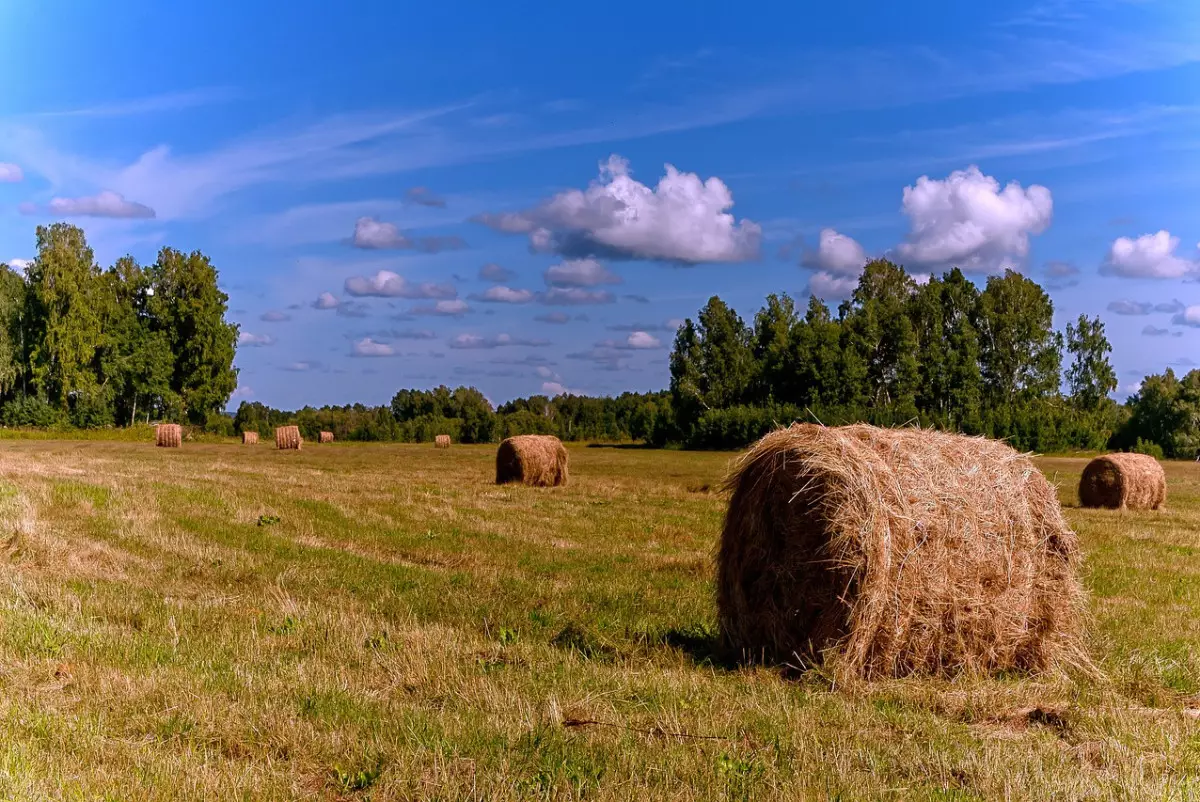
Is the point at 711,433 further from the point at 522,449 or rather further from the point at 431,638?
the point at 431,638

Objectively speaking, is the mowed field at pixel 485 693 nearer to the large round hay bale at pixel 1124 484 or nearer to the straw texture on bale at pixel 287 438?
the large round hay bale at pixel 1124 484

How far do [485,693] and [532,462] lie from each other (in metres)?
25.8

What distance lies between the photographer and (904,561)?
8.78m

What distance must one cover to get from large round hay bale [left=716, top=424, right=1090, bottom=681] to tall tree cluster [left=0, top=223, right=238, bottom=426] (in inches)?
3127

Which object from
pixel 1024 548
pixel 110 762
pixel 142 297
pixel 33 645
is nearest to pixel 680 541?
pixel 1024 548

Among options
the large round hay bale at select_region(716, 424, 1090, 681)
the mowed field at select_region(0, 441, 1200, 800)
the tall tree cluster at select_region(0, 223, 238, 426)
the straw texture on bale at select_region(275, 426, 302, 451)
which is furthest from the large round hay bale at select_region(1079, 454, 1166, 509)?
the tall tree cluster at select_region(0, 223, 238, 426)

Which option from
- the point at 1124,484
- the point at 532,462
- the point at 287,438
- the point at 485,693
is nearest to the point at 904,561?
the point at 485,693

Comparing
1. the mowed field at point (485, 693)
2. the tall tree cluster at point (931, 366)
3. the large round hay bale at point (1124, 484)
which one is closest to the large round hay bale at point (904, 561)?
the mowed field at point (485, 693)

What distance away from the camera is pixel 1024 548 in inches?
366

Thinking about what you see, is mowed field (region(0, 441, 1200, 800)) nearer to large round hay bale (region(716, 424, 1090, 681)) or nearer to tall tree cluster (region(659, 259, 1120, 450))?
large round hay bale (region(716, 424, 1090, 681))

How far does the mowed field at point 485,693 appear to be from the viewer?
18.8 feet

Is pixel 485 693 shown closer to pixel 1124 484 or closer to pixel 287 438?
pixel 1124 484

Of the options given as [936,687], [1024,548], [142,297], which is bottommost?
[936,687]

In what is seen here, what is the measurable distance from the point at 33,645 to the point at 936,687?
7807mm
